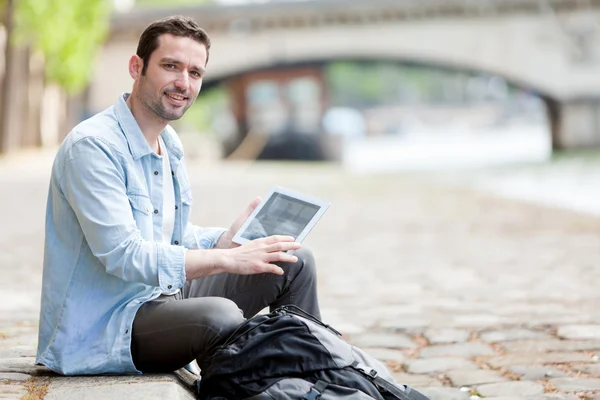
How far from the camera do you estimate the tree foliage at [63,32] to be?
67.9ft

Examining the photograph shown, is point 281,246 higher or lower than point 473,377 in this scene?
higher

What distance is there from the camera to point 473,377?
3578 millimetres

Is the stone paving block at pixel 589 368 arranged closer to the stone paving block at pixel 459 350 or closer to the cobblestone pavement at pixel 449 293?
the cobblestone pavement at pixel 449 293

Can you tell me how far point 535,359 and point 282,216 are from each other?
1.42 meters

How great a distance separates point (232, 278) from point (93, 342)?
0.55 metres

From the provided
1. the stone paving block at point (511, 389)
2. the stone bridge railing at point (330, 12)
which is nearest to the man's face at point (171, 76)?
the stone paving block at point (511, 389)

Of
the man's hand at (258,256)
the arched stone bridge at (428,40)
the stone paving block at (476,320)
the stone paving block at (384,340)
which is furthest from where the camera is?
the arched stone bridge at (428,40)

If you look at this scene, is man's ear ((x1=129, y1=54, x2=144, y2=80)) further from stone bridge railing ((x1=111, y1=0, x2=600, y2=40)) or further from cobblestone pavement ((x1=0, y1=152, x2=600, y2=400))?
stone bridge railing ((x1=111, y1=0, x2=600, y2=40))

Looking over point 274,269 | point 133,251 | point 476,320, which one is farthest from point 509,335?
point 133,251

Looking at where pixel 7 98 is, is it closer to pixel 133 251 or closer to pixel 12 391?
pixel 12 391

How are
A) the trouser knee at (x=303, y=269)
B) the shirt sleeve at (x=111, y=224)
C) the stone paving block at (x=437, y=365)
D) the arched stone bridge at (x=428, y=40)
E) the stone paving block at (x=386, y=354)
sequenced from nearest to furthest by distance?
the shirt sleeve at (x=111, y=224), the trouser knee at (x=303, y=269), the stone paving block at (x=437, y=365), the stone paving block at (x=386, y=354), the arched stone bridge at (x=428, y=40)

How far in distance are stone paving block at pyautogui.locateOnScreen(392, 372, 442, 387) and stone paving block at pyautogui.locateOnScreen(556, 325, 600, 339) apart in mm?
980

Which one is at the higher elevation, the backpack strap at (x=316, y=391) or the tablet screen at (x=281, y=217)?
the tablet screen at (x=281, y=217)

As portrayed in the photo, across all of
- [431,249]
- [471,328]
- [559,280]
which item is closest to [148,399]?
[471,328]
